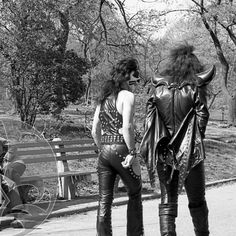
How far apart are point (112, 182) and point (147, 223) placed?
1.91 m

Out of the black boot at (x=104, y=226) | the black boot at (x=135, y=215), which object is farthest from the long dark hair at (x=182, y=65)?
the black boot at (x=104, y=226)

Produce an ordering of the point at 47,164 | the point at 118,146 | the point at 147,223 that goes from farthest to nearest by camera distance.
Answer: the point at 147,223, the point at 47,164, the point at 118,146

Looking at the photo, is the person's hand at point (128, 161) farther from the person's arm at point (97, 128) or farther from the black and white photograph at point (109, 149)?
the person's arm at point (97, 128)

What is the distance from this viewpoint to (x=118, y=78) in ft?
17.3

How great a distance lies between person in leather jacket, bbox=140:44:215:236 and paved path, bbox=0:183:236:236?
158 cm

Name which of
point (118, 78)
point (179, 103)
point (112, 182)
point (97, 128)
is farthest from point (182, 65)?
point (112, 182)

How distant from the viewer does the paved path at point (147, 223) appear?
6.30 m

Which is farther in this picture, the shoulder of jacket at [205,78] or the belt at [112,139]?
the belt at [112,139]

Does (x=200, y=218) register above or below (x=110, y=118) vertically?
below

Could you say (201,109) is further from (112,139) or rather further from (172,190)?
(112,139)

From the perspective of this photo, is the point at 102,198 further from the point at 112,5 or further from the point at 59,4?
the point at 112,5

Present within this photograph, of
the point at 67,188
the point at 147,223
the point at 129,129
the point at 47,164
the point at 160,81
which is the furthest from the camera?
the point at 67,188

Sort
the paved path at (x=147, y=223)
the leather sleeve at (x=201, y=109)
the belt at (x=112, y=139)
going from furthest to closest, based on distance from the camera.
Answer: the paved path at (x=147, y=223)
the belt at (x=112, y=139)
the leather sleeve at (x=201, y=109)

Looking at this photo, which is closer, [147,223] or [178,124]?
[178,124]
